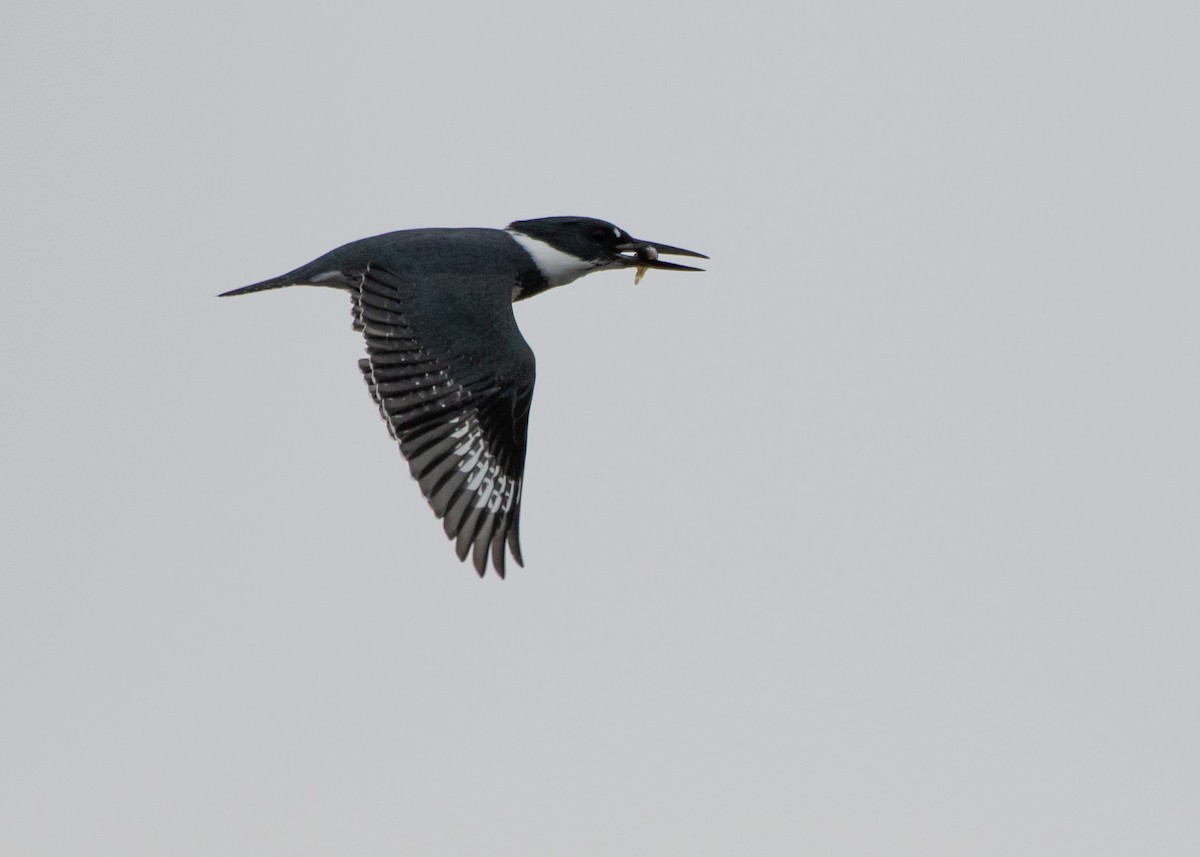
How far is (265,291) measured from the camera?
8492 mm

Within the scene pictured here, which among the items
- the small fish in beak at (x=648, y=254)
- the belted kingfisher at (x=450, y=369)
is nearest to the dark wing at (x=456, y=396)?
the belted kingfisher at (x=450, y=369)

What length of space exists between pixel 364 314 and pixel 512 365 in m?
0.60

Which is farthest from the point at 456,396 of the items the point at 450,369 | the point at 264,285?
the point at 264,285

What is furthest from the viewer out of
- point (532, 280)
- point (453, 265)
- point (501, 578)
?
point (532, 280)

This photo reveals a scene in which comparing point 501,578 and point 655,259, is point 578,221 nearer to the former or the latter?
point 655,259

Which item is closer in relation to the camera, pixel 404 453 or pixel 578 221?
pixel 404 453

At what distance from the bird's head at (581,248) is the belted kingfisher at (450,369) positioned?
66cm

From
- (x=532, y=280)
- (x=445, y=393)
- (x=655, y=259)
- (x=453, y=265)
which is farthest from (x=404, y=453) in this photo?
(x=655, y=259)

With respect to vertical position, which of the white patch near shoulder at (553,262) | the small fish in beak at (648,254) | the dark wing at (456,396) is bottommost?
the dark wing at (456,396)

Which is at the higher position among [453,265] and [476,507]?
[453,265]

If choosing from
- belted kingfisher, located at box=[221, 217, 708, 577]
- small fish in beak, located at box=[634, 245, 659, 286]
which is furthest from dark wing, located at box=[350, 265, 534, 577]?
small fish in beak, located at box=[634, 245, 659, 286]

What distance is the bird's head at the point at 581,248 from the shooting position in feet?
29.7

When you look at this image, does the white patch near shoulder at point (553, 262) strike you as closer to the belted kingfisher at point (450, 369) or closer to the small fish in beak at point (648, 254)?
the small fish in beak at point (648, 254)

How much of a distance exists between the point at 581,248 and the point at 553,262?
0.21m
